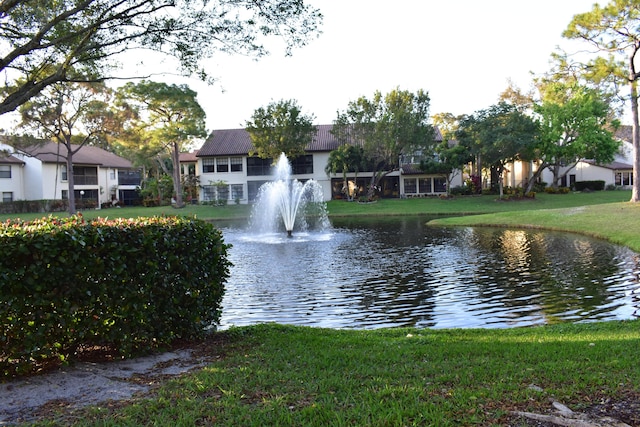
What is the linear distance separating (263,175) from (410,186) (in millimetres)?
15677

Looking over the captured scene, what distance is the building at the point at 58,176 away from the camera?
4788 cm

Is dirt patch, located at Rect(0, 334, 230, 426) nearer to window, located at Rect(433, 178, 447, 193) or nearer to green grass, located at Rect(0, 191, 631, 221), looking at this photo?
green grass, located at Rect(0, 191, 631, 221)

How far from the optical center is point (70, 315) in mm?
4781

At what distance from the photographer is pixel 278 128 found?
4566 centimetres

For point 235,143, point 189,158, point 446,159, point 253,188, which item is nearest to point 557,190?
point 446,159

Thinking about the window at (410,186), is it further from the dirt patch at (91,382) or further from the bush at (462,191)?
the dirt patch at (91,382)

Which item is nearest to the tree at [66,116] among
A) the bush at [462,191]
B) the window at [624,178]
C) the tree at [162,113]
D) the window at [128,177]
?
the tree at [162,113]

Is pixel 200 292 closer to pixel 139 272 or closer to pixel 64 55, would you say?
pixel 139 272

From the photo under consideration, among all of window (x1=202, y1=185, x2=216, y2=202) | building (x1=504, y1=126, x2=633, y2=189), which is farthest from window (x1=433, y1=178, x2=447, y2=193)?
window (x1=202, y1=185, x2=216, y2=202)

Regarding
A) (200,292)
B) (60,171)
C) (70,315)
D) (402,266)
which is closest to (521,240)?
(402,266)

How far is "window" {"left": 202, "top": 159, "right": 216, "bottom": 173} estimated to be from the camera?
52844mm

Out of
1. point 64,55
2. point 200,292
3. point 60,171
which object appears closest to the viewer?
point 200,292

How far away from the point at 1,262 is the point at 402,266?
1153 centimetres

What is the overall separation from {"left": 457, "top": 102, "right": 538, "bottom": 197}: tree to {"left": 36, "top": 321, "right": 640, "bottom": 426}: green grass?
118 feet
